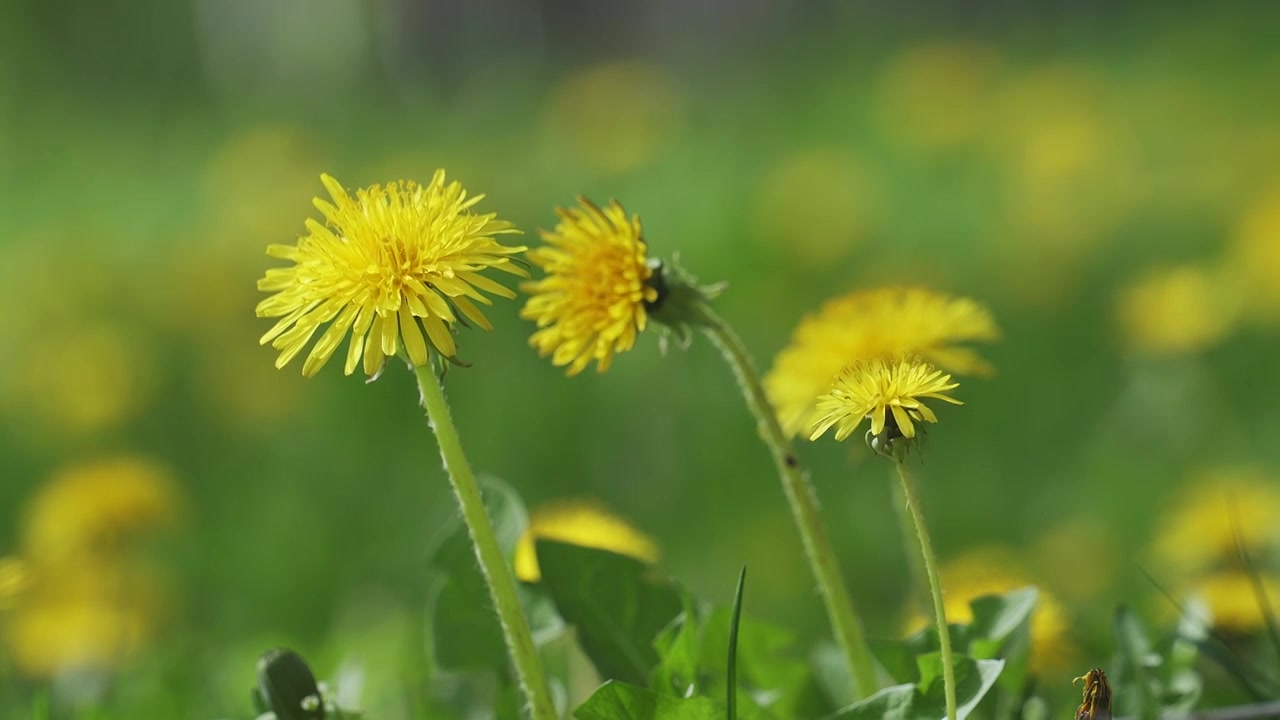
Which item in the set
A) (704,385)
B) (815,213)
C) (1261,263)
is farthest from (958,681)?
(815,213)

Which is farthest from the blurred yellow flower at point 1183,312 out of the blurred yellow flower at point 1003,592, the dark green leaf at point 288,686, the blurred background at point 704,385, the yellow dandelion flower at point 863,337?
the dark green leaf at point 288,686

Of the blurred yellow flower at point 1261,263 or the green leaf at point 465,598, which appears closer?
the green leaf at point 465,598

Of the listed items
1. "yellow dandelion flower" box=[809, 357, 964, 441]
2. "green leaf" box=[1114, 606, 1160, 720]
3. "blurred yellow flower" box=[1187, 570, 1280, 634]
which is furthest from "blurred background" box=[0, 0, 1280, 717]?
"yellow dandelion flower" box=[809, 357, 964, 441]

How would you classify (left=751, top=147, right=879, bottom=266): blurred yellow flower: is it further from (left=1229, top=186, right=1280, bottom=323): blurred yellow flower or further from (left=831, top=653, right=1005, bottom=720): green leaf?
(left=831, top=653, right=1005, bottom=720): green leaf

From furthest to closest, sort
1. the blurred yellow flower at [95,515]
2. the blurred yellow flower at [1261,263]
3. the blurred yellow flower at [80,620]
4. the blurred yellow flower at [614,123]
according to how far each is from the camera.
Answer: the blurred yellow flower at [614,123] < the blurred yellow flower at [1261,263] < the blurred yellow flower at [95,515] < the blurred yellow flower at [80,620]

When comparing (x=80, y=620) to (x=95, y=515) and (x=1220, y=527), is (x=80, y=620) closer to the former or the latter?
(x=95, y=515)

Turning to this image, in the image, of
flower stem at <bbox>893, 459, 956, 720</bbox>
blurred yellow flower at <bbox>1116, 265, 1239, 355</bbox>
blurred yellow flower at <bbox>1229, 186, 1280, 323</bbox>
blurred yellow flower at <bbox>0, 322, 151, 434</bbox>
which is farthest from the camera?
blurred yellow flower at <bbox>0, 322, 151, 434</bbox>

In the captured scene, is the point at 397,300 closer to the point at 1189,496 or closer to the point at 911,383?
the point at 911,383

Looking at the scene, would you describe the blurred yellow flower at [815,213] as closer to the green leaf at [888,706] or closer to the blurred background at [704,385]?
the blurred background at [704,385]
